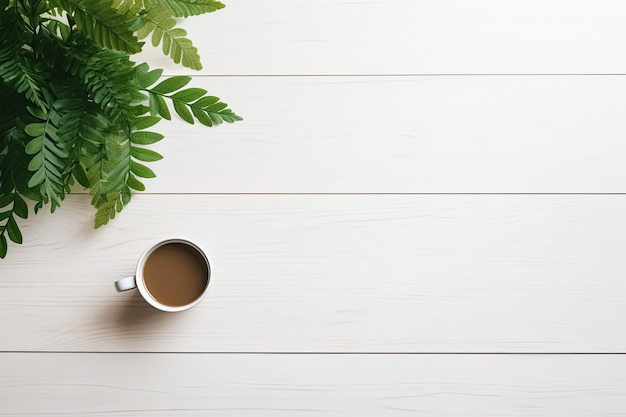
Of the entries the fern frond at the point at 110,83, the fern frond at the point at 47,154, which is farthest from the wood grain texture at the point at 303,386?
the fern frond at the point at 110,83

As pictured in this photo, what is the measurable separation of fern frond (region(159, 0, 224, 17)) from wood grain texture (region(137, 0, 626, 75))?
0.28 ft

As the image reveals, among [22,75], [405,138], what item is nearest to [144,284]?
[22,75]

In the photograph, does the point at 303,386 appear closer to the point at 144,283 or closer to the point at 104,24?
the point at 144,283

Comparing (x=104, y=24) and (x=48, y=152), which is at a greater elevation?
(x=104, y=24)

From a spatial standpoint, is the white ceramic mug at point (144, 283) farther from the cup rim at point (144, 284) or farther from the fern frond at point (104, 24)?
the fern frond at point (104, 24)

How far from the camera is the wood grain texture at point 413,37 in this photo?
99 centimetres

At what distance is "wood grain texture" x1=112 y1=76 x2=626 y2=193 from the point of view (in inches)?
38.2

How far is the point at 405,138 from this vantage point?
0.98 metres

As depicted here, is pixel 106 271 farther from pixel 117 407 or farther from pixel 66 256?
pixel 117 407

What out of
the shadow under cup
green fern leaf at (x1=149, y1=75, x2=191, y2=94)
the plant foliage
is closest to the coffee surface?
the shadow under cup

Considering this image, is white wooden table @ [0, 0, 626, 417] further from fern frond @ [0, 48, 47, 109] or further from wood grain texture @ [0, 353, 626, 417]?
fern frond @ [0, 48, 47, 109]

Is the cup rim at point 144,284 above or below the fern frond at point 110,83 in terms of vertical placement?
below

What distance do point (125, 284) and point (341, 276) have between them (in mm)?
311

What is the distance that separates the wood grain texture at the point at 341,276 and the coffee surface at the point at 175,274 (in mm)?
43
